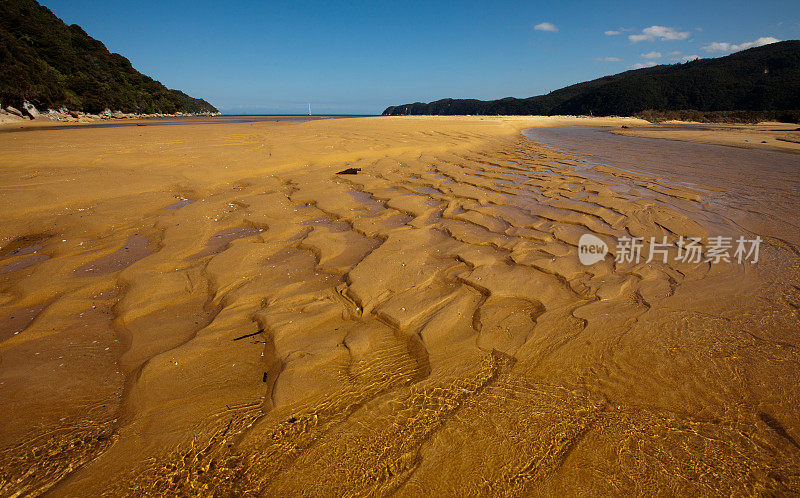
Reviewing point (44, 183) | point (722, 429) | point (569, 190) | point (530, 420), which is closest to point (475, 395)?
point (530, 420)

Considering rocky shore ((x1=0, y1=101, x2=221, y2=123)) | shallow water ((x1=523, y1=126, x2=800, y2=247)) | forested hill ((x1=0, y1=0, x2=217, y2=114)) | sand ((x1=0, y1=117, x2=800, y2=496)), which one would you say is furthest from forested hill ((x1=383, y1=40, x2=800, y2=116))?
rocky shore ((x1=0, y1=101, x2=221, y2=123))

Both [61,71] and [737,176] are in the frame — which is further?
[61,71]

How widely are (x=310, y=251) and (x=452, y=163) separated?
6.59 metres

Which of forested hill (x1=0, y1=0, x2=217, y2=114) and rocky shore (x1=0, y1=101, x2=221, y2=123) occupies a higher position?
forested hill (x1=0, y1=0, x2=217, y2=114)

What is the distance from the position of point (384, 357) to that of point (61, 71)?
190 ft

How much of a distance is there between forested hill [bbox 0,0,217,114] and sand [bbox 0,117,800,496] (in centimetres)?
3841

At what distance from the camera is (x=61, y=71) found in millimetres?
38656

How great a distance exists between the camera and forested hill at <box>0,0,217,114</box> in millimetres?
28648

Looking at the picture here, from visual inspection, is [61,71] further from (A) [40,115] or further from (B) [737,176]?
(B) [737,176]

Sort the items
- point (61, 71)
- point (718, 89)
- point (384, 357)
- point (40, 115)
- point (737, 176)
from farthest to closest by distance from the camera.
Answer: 1. point (718, 89)
2. point (61, 71)
3. point (40, 115)
4. point (737, 176)
5. point (384, 357)

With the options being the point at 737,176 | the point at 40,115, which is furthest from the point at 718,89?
the point at 40,115

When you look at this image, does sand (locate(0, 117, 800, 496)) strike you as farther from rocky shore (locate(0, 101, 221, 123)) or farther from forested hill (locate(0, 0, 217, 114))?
forested hill (locate(0, 0, 217, 114))

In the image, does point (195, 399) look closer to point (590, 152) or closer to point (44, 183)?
point (44, 183)

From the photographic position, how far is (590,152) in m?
12.4
